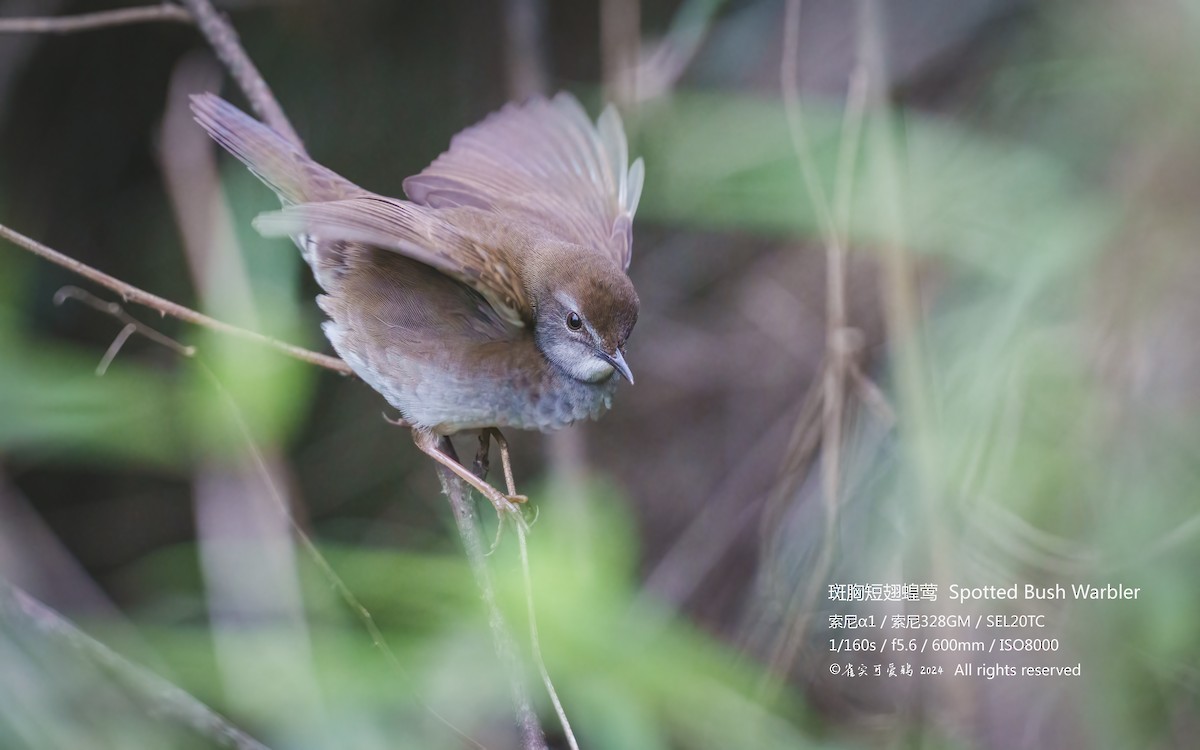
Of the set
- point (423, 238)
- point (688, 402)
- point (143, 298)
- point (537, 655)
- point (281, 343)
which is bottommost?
point (537, 655)

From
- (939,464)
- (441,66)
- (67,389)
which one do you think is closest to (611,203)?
(939,464)

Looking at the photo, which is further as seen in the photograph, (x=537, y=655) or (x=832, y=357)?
Result: (x=832, y=357)

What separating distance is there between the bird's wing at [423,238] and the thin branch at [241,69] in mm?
431

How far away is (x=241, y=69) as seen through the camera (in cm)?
304

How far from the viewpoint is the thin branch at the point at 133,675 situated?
6.61 ft

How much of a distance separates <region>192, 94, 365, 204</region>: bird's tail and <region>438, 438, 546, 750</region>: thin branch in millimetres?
752

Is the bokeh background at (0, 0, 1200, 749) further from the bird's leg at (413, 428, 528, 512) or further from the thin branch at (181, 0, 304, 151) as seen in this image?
the thin branch at (181, 0, 304, 151)

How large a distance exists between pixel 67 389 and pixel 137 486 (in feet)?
5.60

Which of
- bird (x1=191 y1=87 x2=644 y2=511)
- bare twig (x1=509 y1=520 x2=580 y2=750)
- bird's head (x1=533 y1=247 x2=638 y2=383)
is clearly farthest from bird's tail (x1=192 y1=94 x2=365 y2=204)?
bare twig (x1=509 y1=520 x2=580 y2=750)

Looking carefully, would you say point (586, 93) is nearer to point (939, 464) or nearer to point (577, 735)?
point (939, 464)

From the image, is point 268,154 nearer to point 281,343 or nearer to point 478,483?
point 281,343

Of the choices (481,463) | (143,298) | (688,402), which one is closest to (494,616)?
(481,463)

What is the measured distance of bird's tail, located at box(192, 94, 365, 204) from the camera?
8.91 feet

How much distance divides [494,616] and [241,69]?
1731mm
